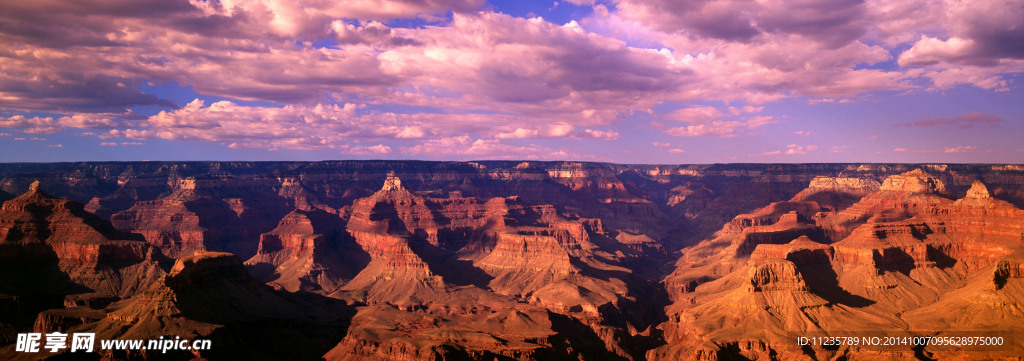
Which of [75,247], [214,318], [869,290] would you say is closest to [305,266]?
[75,247]

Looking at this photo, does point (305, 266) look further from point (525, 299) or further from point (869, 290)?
point (869, 290)

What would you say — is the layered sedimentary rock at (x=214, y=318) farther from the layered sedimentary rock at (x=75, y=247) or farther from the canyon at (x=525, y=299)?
the layered sedimentary rock at (x=75, y=247)

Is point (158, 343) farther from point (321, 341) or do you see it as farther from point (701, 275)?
point (701, 275)

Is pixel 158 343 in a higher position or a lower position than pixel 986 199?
lower

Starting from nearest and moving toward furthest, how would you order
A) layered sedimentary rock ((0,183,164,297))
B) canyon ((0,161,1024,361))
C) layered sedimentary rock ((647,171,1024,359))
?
1. canyon ((0,161,1024,361))
2. layered sedimentary rock ((647,171,1024,359))
3. layered sedimentary rock ((0,183,164,297))

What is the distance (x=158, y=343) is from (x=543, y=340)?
48286 mm

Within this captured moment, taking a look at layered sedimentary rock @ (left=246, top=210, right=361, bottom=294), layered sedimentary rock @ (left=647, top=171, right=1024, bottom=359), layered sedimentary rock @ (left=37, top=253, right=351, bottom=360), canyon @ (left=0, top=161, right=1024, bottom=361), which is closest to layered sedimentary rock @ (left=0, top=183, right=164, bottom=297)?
canyon @ (left=0, top=161, right=1024, bottom=361)

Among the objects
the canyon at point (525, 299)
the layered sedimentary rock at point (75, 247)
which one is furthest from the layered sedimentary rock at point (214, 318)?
the layered sedimentary rock at point (75, 247)

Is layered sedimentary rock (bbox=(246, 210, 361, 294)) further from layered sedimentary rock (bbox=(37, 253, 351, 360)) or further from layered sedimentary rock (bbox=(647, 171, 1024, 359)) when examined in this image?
layered sedimentary rock (bbox=(647, 171, 1024, 359))

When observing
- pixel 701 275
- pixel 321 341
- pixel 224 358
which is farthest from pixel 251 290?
pixel 701 275

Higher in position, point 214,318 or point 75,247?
point 75,247

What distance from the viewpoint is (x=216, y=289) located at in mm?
105188

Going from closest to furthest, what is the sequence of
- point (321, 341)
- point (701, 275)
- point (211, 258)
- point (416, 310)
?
1. point (321, 341)
2. point (211, 258)
3. point (416, 310)
4. point (701, 275)

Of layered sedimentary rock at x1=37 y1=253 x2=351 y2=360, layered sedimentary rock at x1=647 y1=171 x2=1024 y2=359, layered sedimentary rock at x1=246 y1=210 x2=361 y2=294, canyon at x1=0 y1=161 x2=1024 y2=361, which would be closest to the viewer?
layered sedimentary rock at x1=37 y1=253 x2=351 y2=360
